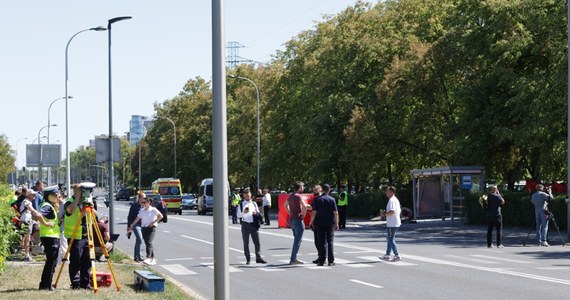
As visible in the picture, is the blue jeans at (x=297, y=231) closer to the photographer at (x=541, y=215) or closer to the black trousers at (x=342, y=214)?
the photographer at (x=541, y=215)

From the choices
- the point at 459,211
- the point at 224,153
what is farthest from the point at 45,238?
the point at 459,211

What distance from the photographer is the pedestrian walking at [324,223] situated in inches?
882

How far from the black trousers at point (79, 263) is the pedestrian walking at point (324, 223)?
22.7 ft

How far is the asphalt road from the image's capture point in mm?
→ 16672

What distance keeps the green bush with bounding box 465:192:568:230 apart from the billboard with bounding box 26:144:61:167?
24.1 metres

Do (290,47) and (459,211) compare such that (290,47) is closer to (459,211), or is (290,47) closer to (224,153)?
(459,211)

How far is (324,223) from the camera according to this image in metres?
22.5

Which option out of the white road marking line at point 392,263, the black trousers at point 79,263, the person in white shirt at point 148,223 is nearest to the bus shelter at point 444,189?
the white road marking line at point 392,263

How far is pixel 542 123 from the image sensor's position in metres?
36.7

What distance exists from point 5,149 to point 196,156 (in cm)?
2328

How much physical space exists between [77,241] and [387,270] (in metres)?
7.26

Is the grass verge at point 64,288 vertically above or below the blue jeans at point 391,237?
below

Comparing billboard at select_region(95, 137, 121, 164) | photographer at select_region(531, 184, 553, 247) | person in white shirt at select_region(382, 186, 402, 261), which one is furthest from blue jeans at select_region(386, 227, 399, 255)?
billboard at select_region(95, 137, 121, 164)

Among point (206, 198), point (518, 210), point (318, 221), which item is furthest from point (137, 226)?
point (206, 198)
